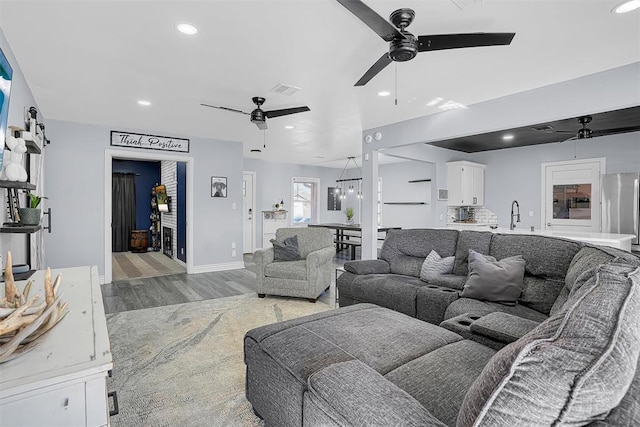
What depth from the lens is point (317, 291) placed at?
4156 millimetres

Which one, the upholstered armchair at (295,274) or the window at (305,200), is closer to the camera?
the upholstered armchair at (295,274)

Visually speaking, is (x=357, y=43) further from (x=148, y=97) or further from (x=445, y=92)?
(x=148, y=97)

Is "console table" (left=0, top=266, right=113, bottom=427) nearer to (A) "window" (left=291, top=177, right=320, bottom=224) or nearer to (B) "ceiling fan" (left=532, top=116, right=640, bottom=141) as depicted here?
(B) "ceiling fan" (left=532, top=116, right=640, bottom=141)

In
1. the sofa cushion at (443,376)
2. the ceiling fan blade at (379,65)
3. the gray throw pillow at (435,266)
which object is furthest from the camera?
the gray throw pillow at (435,266)

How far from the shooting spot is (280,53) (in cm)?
279

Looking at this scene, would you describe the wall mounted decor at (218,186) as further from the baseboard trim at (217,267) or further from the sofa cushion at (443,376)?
the sofa cushion at (443,376)

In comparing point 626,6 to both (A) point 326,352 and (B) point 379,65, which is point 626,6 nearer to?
(B) point 379,65

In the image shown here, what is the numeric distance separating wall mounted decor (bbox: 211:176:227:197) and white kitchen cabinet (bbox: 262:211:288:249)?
2.71 meters

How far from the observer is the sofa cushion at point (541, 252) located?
236 centimetres

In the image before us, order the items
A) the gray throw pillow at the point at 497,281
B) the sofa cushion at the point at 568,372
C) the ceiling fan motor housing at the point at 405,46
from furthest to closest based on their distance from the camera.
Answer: the gray throw pillow at the point at 497,281 → the ceiling fan motor housing at the point at 405,46 → the sofa cushion at the point at 568,372

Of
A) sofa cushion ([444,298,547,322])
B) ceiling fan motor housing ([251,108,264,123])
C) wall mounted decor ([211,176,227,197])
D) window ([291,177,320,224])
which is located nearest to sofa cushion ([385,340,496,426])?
sofa cushion ([444,298,547,322])

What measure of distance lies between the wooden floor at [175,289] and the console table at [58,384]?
326 centimetres

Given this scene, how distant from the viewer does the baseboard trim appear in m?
5.91

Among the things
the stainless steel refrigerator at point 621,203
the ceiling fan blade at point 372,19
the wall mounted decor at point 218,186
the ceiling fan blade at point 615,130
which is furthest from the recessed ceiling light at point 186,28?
the stainless steel refrigerator at point 621,203
